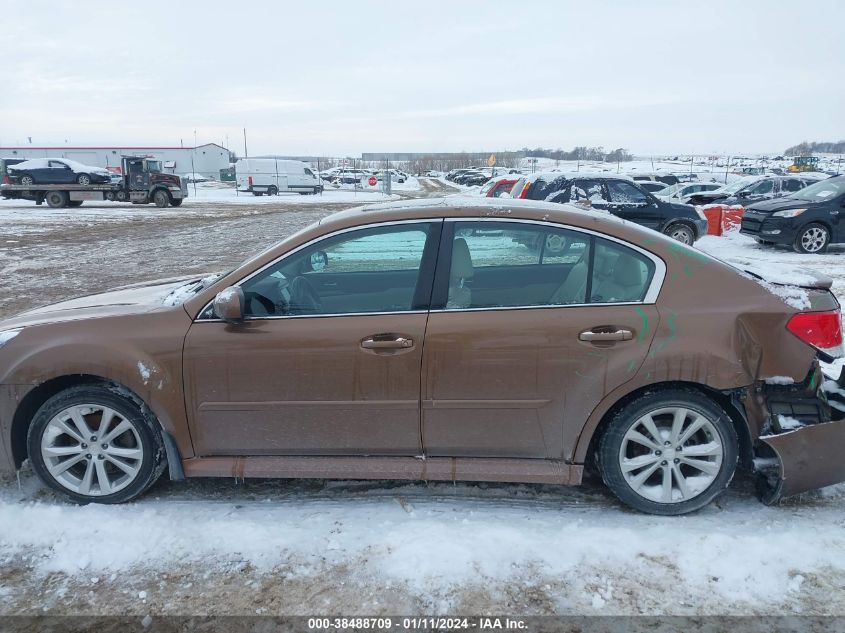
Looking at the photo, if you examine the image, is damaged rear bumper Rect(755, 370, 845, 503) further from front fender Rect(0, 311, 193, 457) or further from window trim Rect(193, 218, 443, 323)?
front fender Rect(0, 311, 193, 457)

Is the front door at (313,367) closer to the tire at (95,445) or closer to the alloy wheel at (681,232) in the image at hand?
the tire at (95,445)

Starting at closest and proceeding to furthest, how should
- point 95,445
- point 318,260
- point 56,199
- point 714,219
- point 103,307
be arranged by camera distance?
point 95,445 < point 318,260 < point 103,307 < point 714,219 < point 56,199

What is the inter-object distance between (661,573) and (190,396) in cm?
247

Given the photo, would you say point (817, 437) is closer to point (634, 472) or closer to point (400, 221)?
point (634, 472)

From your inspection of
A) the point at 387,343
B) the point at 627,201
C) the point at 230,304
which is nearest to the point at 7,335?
the point at 230,304

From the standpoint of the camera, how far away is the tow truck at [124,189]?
88.9ft

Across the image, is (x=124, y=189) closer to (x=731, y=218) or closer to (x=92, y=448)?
(x=731, y=218)

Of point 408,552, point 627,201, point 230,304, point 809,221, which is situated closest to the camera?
point 408,552

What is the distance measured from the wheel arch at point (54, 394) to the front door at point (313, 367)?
0.16 meters

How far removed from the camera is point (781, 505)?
3.34m

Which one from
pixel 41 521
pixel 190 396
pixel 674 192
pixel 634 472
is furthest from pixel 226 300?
pixel 674 192

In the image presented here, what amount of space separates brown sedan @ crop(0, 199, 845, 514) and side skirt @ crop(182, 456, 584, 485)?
1 cm

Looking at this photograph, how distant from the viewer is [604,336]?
3072 millimetres

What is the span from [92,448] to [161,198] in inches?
1102
